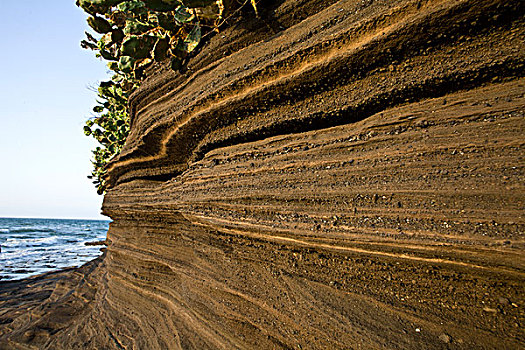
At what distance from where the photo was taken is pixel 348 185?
4.15 ft

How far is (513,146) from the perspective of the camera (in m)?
0.96

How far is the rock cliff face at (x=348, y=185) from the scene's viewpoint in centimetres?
98

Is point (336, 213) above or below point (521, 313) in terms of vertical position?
above

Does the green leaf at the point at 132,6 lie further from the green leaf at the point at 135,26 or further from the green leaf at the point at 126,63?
the green leaf at the point at 126,63

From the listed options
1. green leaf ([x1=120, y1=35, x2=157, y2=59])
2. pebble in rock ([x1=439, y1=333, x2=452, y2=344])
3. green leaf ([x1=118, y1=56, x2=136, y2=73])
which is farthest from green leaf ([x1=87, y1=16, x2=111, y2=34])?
pebble in rock ([x1=439, y1=333, x2=452, y2=344])

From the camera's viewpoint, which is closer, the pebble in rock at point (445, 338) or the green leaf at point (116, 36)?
the pebble in rock at point (445, 338)

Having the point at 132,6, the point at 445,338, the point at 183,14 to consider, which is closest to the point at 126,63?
the point at 132,6

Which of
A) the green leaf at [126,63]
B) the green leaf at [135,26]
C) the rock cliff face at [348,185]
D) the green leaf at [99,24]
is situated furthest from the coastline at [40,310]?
the green leaf at [99,24]

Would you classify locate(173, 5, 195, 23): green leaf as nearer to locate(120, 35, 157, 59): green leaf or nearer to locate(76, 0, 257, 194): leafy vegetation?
locate(76, 0, 257, 194): leafy vegetation

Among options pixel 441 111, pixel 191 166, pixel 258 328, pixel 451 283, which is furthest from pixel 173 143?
pixel 451 283

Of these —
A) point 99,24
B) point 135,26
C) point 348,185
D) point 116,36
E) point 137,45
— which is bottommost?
point 348,185

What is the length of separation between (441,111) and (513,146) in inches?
10.8

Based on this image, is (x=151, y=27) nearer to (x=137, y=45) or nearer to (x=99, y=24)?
(x=137, y=45)

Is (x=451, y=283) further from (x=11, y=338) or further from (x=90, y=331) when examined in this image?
(x=11, y=338)
